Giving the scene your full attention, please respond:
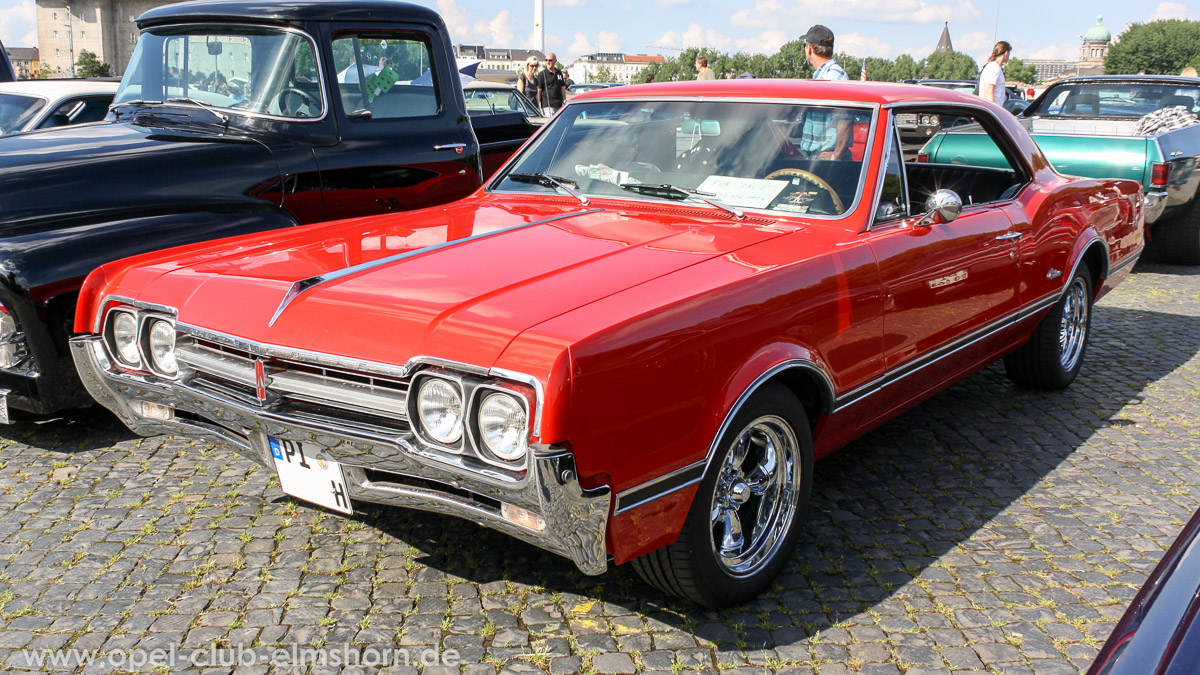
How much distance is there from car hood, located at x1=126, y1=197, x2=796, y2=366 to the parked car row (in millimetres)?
14

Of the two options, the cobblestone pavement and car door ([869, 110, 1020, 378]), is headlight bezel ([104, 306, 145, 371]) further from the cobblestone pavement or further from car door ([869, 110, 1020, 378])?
car door ([869, 110, 1020, 378])

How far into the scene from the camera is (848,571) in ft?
11.1

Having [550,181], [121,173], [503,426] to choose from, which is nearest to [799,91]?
[550,181]

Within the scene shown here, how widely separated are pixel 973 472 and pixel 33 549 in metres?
3.76

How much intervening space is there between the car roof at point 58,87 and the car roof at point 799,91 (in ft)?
16.5

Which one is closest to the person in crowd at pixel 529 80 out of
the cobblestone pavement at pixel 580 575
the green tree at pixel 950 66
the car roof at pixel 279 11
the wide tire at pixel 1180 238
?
the wide tire at pixel 1180 238

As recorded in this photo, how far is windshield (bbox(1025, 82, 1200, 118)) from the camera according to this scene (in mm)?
9836

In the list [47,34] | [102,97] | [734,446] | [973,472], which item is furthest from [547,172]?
[47,34]

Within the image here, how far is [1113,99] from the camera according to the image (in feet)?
33.6

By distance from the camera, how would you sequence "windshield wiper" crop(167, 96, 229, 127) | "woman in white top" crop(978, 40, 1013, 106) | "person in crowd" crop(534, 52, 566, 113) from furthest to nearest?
"person in crowd" crop(534, 52, 566, 113)
"woman in white top" crop(978, 40, 1013, 106)
"windshield wiper" crop(167, 96, 229, 127)

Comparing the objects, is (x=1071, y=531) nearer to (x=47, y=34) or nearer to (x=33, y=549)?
(x=33, y=549)

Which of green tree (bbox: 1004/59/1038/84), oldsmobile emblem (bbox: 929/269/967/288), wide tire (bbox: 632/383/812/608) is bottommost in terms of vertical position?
wide tire (bbox: 632/383/812/608)

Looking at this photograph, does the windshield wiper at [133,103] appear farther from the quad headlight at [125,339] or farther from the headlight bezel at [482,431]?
the headlight bezel at [482,431]

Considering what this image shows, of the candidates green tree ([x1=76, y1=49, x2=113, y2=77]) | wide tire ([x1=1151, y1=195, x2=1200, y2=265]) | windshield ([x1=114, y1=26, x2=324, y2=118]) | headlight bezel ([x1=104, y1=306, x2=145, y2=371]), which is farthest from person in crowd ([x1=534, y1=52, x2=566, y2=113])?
green tree ([x1=76, y1=49, x2=113, y2=77])
